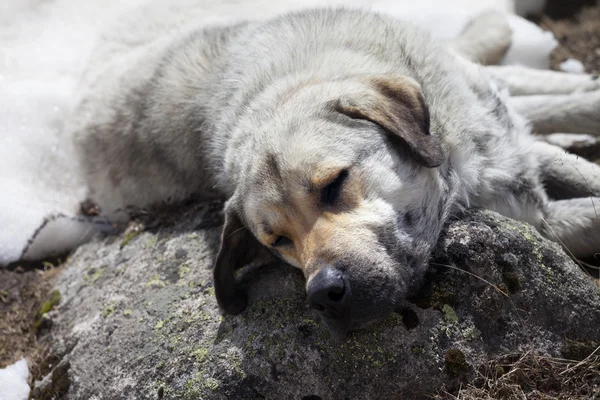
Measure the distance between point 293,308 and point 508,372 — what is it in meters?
1.19

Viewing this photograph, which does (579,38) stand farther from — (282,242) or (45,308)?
(45,308)

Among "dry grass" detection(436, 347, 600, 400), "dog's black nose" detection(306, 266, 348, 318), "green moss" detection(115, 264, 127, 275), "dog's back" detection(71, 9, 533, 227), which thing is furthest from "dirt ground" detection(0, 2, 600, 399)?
"dog's back" detection(71, 9, 533, 227)

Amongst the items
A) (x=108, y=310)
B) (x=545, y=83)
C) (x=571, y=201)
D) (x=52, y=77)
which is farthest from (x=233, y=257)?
(x=52, y=77)

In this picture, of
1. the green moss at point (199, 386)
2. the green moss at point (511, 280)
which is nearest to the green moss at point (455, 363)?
the green moss at point (511, 280)

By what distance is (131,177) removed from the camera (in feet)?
18.6

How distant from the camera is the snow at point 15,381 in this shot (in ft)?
15.1

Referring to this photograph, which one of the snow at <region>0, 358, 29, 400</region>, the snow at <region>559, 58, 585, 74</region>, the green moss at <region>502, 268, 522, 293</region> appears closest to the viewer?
the green moss at <region>502, 268, 522, 293</region>

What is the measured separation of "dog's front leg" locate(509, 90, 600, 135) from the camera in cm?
529

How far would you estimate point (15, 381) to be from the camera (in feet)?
15.4

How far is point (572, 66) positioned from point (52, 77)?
5.59 metres

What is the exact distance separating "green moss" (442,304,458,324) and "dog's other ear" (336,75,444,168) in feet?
2.58

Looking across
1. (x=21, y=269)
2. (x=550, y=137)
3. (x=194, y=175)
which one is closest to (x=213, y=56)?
(x=194, y=175)

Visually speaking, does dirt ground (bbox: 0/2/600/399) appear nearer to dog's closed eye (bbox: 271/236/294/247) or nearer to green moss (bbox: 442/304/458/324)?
green moss (bbox: 442/304/458/324)

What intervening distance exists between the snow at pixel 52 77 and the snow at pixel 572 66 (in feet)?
0.61
